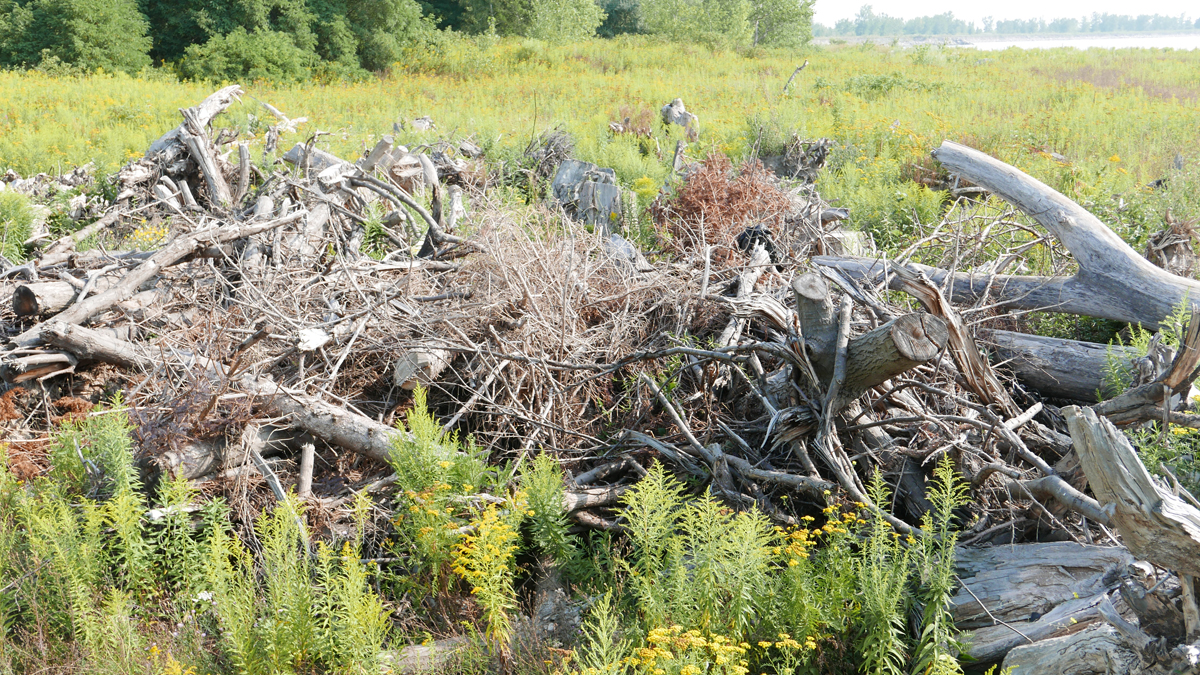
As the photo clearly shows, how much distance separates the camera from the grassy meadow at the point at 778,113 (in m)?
8.90

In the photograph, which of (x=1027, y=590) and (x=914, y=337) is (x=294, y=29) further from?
(x=1027, y=590)

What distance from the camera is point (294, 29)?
2580cm

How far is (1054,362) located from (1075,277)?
2.75 ft

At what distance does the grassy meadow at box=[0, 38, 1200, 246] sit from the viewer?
29.2 ft

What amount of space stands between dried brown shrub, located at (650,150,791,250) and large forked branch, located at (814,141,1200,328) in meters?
1.31

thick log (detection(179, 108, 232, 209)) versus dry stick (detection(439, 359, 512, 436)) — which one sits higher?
thick log (detection(179, 108, 232, 209))

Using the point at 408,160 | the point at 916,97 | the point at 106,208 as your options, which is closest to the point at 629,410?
the point at 408,160

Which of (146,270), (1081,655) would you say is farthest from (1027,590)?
(146,270)

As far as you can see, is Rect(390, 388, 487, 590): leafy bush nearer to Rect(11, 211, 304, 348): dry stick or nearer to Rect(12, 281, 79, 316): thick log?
Rect(11, 211, 304, 348): dry stick

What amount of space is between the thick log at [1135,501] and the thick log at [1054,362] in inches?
78.9

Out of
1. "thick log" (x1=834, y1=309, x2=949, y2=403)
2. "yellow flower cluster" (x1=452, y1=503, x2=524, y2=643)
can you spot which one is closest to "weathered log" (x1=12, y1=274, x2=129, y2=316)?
"yellow flower cluster" (x1=452, y1=503, x2=524, y2=643)

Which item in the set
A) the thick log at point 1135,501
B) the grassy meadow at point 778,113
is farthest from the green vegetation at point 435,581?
the grassy meadow at point 778,113

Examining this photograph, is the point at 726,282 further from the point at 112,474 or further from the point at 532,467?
the point at 112,474

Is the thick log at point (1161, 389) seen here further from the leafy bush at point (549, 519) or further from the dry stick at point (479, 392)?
the dry stick at point (479, 392)
